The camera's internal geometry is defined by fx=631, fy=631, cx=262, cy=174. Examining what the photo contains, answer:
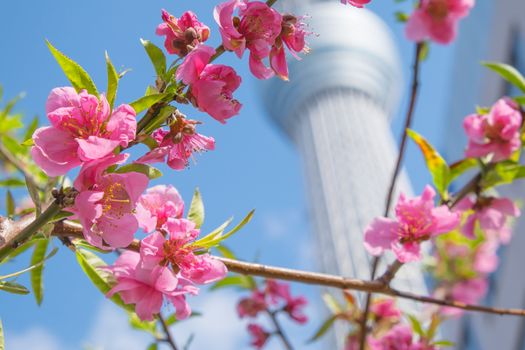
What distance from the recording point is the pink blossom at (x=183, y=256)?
0.73 m

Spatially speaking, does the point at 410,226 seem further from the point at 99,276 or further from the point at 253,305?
the point at 253,305

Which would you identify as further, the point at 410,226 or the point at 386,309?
the point at 386,309

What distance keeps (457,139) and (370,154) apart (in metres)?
14.3

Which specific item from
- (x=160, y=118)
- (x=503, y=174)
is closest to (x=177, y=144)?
(x=160, y=118)

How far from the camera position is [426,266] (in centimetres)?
360

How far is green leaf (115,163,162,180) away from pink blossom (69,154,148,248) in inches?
0.6

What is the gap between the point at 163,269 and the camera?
718mm

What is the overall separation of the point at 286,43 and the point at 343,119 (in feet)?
96.3

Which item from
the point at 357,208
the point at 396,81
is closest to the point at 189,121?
the point at 357,208

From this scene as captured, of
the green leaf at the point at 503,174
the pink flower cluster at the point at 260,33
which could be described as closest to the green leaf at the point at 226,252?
the green leaf at the point at 503,174

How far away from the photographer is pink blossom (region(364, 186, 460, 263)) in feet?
3.53

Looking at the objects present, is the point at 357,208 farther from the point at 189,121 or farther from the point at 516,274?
the point at 189,121

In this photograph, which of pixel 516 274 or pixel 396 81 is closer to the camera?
pixel 516 274

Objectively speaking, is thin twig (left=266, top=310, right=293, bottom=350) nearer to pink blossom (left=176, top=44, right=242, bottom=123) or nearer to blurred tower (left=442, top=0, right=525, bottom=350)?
pink blossom (left=176, top=44, right=242, bottom=123)
